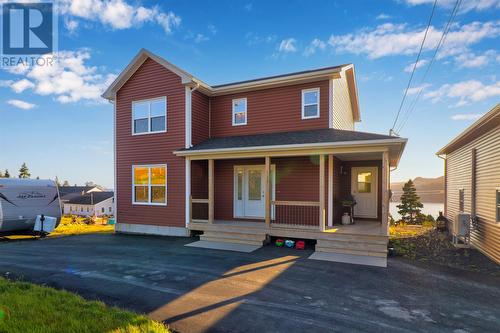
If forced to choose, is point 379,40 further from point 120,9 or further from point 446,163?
point 120,9

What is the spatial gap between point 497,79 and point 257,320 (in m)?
12.3

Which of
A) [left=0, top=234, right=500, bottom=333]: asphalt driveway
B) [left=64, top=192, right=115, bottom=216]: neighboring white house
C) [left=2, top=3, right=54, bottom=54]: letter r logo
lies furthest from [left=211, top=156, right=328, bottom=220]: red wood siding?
[left=64, top=192, right=115, bottom=216]: neighboring white house

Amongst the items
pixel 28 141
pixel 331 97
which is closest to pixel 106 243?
pixel 331 97

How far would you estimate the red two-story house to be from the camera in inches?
387

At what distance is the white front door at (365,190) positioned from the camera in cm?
1195

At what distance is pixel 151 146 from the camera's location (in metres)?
11.5

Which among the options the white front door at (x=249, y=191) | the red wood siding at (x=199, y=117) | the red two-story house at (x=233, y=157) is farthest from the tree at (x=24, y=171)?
the white front door at (x=249, y=191)

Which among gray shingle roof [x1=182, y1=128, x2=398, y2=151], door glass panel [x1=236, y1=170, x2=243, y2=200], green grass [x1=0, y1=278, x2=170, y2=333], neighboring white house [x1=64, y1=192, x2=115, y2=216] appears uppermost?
gray shingle roof [x1=182, y1=128, x2=398, y2=151]

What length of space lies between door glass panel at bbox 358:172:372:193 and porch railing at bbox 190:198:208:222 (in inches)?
277

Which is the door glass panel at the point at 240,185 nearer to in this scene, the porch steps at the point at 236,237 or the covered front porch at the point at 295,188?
the covered front porch at the point at 295,188

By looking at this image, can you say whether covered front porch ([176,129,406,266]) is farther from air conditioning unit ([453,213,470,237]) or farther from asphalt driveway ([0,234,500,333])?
air conditioning unit ([453,213,470,237])

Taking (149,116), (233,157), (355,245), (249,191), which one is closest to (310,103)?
(233,157)

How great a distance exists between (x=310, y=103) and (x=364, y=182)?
4.60m

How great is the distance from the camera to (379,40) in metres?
11.0
